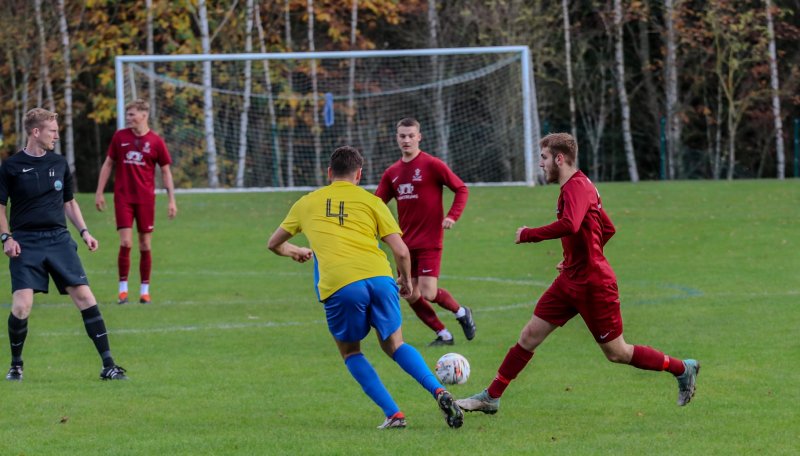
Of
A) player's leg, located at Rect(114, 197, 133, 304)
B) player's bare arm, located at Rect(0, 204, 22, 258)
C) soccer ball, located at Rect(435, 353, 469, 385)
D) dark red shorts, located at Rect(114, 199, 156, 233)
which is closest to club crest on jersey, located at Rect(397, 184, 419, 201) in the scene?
soccer ball, located at Rect(435, 353, 469, 385)

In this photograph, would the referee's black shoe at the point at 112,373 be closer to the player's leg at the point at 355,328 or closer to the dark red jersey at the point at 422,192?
the player's leg at the point at 355,328

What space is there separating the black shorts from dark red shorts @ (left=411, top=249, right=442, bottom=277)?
3148mm

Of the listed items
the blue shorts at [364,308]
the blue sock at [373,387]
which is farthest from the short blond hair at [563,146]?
the blue sock at [373,387]

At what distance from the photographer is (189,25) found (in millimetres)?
37375

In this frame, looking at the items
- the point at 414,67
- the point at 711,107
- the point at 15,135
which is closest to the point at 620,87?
the point at 711,107

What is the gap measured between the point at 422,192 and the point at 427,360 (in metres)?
1.70

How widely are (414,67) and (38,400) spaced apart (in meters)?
23.1

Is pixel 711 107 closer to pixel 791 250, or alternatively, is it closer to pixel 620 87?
pixel 620 87

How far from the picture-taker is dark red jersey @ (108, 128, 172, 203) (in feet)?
49.7

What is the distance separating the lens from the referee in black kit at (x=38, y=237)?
9.87 meters

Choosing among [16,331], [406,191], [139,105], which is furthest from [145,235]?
[16,331]

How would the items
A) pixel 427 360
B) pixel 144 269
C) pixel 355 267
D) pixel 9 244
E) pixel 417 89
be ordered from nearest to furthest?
pixel 355 267 → pixel 9 244 → pixel 427 360 → pixel 144 269 → pixel 417 89

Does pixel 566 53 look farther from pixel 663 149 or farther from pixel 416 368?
pixel 416 368

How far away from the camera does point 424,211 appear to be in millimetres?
11805
